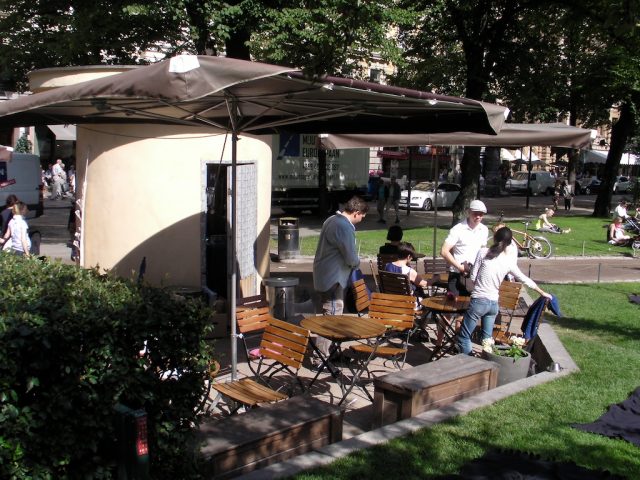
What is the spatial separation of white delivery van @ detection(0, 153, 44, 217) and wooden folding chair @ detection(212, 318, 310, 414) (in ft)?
52.8

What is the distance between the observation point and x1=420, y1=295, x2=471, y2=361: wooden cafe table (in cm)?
756

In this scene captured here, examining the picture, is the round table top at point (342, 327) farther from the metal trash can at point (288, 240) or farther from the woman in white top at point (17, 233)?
the metal trash can at point (288, 240)

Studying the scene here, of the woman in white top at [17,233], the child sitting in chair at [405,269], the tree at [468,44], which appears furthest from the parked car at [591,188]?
the child sitting in chair at [405,269]

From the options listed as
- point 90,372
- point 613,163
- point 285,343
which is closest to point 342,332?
point 285,343

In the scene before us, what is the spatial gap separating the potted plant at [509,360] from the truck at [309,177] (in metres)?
18.9

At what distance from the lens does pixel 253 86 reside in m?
5.27

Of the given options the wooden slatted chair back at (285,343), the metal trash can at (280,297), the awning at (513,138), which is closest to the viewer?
the wooden slatted chair back at (285,343)

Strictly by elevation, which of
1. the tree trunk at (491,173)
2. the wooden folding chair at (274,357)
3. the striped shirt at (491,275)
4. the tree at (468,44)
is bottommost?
the wooden folding chair at (274,357)

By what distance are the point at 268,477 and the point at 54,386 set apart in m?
1.59

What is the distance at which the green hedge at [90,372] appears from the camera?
343 cm

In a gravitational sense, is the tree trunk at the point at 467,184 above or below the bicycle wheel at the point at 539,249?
above

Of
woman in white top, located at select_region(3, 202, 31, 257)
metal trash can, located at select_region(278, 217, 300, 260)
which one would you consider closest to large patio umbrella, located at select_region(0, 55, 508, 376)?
woman in white top, located at select_region(3, 202, 31, 257)

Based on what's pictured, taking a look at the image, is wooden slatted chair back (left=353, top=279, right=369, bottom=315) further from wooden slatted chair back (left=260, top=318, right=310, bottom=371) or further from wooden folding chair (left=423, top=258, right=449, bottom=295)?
wooden slatted chair back (left=260, top=318, right=310, bottom=371)

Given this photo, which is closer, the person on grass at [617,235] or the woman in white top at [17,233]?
the woman in white top at [17,233]
